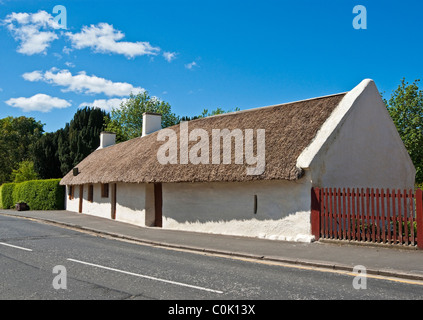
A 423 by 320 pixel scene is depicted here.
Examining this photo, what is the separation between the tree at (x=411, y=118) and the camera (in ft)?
91.2

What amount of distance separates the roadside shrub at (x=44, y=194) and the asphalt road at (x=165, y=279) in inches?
887

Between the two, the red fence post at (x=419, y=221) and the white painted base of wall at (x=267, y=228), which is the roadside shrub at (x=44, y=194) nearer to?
the white painted base of wall at (x=267, y=228)

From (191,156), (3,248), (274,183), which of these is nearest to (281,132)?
(274,183)

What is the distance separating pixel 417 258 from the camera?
333 inches

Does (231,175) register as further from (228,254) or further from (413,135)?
(413,135)

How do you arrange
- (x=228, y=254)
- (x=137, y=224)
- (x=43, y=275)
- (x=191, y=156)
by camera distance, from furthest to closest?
(x=137, y=224)
(x=191, y=156)
(x=228, y=254)
(x=43, y=275)

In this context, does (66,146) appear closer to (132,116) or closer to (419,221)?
(132,116)

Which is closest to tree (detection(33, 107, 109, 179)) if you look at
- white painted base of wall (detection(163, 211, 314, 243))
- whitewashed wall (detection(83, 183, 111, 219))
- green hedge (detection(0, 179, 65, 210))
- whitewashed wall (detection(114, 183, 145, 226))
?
green hedge (detection(0, 179, 65, 210))

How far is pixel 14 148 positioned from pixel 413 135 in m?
56.5

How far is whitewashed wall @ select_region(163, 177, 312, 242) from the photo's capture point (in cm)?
1179

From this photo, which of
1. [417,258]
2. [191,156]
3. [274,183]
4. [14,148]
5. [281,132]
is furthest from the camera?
[14,148]

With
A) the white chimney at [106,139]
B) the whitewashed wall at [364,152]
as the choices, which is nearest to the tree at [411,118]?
the whitewashed wall at [364,152]

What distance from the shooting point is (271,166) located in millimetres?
12188

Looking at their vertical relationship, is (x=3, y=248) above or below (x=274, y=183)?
below
